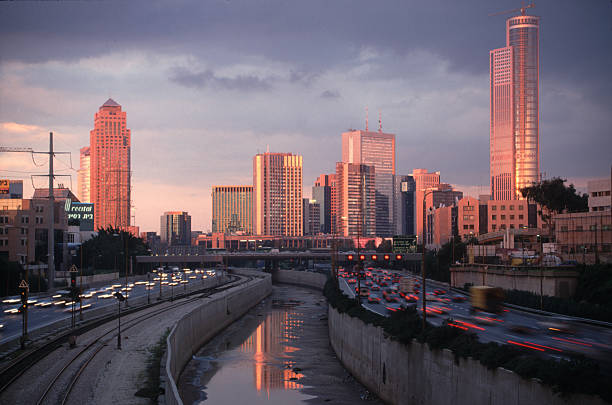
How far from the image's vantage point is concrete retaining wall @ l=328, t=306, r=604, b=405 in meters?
29.7

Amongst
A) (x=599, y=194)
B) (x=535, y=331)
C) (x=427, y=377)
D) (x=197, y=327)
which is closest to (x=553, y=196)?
(x=599, y=194)

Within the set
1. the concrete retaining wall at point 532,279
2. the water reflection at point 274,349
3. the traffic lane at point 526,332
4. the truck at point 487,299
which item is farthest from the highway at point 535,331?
the water reflection at point 274,349

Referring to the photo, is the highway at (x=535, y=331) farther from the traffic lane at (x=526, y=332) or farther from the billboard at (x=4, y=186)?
the billboard at (x=4, y=186)

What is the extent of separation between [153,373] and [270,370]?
22.9m

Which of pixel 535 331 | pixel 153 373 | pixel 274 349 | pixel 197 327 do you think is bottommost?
pixel 274 349

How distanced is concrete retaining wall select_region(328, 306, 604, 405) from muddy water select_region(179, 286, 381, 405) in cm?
241

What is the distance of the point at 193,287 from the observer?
488 ft

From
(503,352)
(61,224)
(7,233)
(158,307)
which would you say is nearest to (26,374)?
(503,352)

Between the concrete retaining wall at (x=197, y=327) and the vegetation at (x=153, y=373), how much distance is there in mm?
793

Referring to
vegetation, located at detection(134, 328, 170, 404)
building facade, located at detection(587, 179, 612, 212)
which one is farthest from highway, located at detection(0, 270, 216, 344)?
building facade, located at detection(587, 179, 612, 212)

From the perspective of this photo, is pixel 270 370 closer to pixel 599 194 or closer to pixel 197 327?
pixel 197 327

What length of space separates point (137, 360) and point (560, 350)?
107ft

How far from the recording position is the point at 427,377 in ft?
132

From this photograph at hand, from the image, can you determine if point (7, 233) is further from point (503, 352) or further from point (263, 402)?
point (503, 352)
